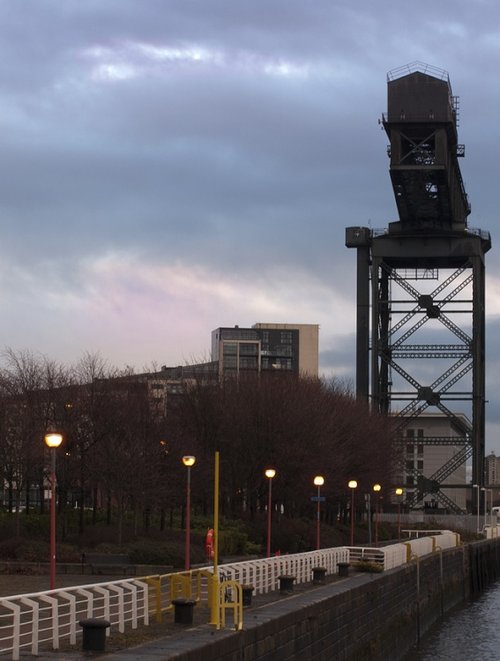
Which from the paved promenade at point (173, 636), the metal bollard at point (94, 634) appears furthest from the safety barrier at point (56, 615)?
the metal bollard at point (94, 634)

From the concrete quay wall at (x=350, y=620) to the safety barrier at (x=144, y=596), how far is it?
1014mm

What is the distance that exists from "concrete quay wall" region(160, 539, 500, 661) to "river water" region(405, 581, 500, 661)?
661 millimetres

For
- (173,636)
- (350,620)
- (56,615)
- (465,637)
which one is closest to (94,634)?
(56,615)

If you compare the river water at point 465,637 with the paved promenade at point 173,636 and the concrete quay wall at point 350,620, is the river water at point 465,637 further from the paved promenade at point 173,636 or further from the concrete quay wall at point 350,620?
the paved promenade at point 173,636

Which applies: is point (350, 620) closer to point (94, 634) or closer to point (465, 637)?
point (94, 634)

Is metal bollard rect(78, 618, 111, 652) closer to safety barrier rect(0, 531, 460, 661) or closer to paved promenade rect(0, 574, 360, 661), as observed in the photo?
paved promenade rect(0, 574, 360, 661)

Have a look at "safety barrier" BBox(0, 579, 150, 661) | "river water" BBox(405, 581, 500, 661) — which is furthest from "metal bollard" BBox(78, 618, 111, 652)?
"river water" BBox(405, 581, 500, 661)

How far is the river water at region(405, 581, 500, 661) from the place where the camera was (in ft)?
161

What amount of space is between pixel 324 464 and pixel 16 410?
21.6 m

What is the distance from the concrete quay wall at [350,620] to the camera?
1022 inches

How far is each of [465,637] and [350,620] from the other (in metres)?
20.0

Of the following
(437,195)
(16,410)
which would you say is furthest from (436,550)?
(437,195)

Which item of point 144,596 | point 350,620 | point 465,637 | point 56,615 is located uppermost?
point 56,615

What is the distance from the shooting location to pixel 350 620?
1467 inches
